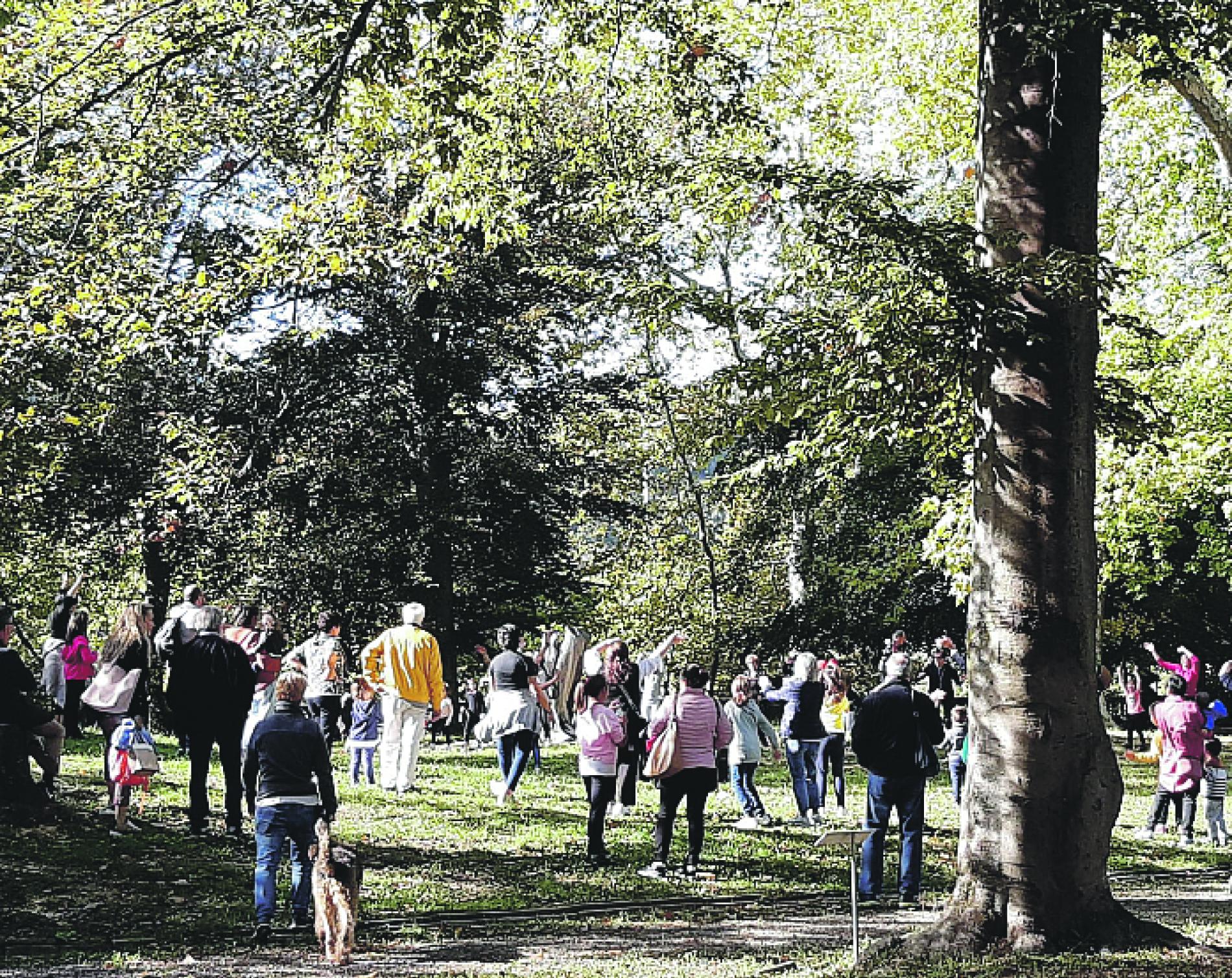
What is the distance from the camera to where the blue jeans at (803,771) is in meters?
16.1

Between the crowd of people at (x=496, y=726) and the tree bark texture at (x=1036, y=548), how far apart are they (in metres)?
3.39

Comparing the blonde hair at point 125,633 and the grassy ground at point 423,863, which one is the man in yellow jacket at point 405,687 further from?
the blonde hair at point 125,633

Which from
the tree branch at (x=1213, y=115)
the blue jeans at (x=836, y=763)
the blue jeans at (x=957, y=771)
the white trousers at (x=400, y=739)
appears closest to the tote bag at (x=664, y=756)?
the white trousers at (x=400, y=739)

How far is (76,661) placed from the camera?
56.2 ft

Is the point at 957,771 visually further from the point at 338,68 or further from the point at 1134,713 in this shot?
the point at 1134,713

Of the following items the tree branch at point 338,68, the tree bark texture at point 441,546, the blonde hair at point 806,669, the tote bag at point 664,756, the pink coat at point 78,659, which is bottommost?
the tote bag at point 664,756

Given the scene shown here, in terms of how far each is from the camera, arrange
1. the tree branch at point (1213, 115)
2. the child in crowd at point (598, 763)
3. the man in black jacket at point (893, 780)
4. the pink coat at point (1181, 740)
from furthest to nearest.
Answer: the tree branch at point (1213, 115) → the pink coat at point (1181, 740) → the child in crowd at point (598, 763) → the man in black jacket at point (893, 780)

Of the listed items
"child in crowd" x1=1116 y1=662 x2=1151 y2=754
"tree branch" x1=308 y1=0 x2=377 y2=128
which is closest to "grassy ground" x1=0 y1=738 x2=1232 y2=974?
"tree branch" x1=308 y1=0 x2=377 y2=128

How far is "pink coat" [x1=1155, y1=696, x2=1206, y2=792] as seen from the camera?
15891 millimetres

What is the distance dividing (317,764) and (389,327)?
22123 millimetres

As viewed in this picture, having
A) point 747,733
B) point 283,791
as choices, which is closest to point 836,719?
point 747,733

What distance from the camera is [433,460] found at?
3155 centimetres

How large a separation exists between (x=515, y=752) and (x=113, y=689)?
14.5ft

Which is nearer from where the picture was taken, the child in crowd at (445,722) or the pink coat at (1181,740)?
the pink coat at (1181,740)
